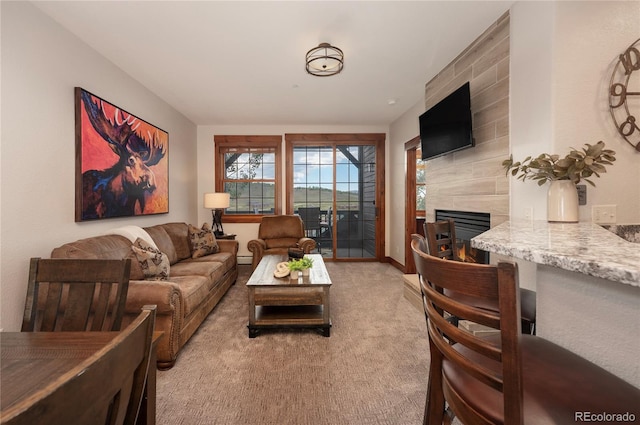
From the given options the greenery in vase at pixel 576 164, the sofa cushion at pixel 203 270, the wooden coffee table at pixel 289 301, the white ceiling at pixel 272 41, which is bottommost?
the wooden coffee table at pixel 289 301

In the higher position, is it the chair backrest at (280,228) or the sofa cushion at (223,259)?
the chair backrest at (280,228)

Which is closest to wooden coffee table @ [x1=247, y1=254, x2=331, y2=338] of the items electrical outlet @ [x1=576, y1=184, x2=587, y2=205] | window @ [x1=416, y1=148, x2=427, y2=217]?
electrical outlet @ [x1=576, y1=184, x2=587, y2=205]

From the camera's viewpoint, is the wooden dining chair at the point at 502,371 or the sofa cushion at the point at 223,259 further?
the sofa cushion at the point at 223,259

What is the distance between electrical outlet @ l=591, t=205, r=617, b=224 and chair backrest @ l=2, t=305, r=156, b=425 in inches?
96.2

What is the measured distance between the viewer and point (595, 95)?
1793mm

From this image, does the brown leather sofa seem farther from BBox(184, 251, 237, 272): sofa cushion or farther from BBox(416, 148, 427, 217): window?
BBox(416, 148, 427, 217): window

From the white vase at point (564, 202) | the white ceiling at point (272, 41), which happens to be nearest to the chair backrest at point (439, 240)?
the white vase at point (564, 202)

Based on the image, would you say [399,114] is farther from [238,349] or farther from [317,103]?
[238,349]

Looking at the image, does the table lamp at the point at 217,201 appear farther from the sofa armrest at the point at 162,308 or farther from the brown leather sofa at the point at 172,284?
the sofa armrest at the point at 162,308

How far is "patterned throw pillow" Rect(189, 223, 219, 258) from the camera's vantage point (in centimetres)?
380

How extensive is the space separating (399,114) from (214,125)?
3395 millimetres

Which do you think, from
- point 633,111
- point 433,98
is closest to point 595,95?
point 633,111

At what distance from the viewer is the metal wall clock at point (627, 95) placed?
1688 mm

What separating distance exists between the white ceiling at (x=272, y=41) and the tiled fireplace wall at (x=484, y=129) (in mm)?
144
